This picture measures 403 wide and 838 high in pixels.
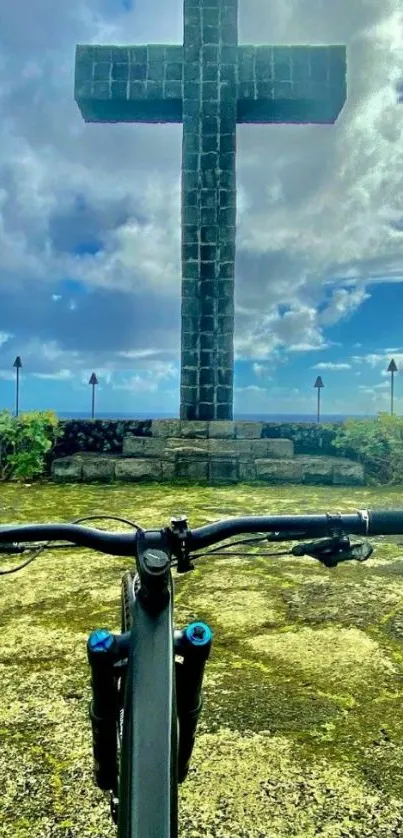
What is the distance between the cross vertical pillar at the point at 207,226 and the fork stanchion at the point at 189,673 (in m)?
9.12

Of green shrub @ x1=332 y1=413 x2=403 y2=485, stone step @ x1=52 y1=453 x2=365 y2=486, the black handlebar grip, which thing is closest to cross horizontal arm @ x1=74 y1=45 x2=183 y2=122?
stone step @ x1=52 y1=453 x2=365 y2=486

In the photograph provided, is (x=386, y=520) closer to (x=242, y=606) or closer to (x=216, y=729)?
(x=216, y=729)

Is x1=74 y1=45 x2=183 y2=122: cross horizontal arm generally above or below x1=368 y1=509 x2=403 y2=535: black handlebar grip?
above

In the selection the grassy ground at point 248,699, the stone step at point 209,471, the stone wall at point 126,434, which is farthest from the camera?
the stone wall at point 126,434

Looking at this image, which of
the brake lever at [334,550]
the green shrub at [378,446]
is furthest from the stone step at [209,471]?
the brake lever at [334,550]

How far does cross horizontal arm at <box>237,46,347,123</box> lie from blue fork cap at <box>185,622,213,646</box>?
10.9 meters

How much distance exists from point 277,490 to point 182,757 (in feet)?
25.4

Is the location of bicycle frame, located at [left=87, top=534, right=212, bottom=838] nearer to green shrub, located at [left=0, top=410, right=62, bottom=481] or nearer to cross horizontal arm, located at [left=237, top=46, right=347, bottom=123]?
green shrub, located at [left=0, top=410, right=62, bottom=481]

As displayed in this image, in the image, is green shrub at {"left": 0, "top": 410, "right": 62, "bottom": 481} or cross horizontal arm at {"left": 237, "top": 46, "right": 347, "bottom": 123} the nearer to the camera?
green shrub at {"left": 0, "top": 410, "right": 62, "bottom": 481}

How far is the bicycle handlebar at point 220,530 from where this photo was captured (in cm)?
133

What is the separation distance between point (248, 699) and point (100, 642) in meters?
1.74

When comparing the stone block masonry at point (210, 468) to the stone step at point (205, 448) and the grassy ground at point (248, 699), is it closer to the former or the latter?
the stone step at point (205, 448)

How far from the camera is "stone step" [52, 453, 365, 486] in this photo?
987cm

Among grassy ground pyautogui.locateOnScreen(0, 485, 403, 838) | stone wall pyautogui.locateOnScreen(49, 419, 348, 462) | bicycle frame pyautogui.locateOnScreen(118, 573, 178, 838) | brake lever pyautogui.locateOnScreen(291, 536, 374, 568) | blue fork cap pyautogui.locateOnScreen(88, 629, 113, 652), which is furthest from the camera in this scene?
stone wall pyautogui.locateOnScreen(49, 419, 348, 462)
